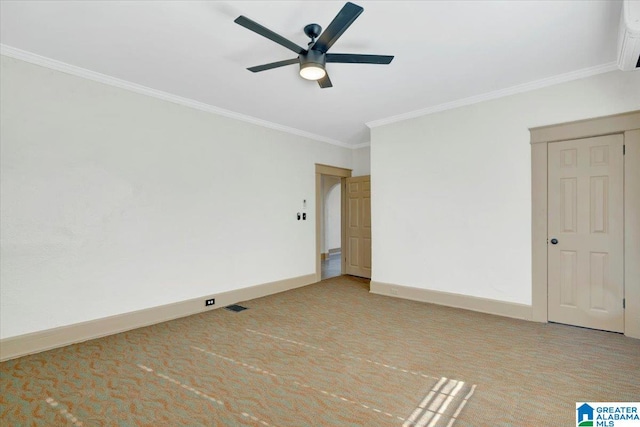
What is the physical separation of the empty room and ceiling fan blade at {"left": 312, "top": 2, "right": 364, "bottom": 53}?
3 cm

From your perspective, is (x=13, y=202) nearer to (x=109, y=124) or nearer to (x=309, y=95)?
(x=109, y=124)

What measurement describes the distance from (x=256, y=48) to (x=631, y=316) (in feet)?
15.4

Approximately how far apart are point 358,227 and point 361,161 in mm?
1450

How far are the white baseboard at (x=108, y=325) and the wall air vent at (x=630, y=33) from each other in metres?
4.88

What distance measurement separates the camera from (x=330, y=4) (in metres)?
2.27

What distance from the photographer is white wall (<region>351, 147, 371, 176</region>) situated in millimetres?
6617

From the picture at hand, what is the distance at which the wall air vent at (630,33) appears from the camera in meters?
2.10

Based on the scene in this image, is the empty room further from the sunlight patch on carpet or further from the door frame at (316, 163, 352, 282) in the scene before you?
the door frame at (316, 163, 352, 282)

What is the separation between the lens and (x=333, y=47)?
292cm

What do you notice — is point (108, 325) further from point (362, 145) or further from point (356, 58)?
point (362, 145)

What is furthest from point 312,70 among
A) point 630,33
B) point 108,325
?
point 108,325

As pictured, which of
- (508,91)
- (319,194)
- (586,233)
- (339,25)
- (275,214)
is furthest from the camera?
(319,194)

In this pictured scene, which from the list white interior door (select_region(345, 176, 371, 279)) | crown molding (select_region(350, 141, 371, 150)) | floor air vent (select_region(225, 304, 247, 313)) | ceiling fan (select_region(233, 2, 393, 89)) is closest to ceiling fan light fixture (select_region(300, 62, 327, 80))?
ceiling fan (select_region(233, 2, 393, 89))

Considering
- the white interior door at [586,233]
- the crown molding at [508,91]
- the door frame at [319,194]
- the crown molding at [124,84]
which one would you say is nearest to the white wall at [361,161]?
the door frame at [319,194]
